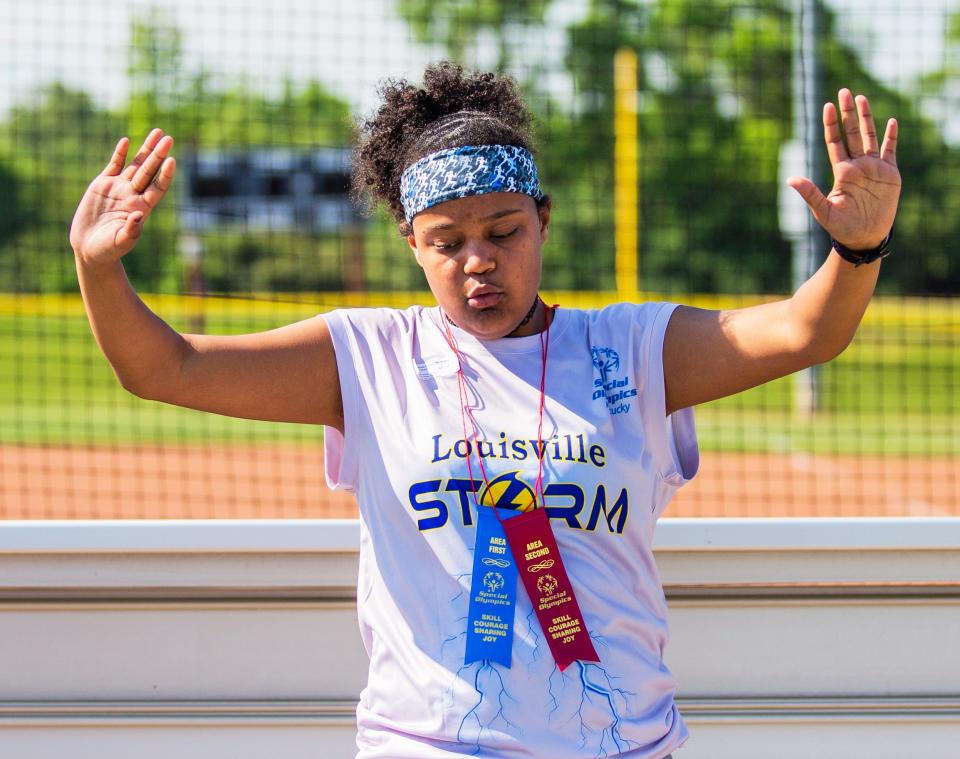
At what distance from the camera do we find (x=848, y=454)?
36.7 ft

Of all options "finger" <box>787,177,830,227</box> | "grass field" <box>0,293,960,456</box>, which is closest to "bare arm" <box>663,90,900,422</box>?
"finger" <box>787,177,830,227</box>

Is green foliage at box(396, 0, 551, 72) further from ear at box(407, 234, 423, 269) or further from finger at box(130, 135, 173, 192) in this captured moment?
finger at box(130, 135, 173, 192)

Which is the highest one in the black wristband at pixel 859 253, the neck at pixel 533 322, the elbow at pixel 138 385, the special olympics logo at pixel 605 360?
the black wristband at pixel 859 253

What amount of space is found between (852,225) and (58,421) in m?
11.7

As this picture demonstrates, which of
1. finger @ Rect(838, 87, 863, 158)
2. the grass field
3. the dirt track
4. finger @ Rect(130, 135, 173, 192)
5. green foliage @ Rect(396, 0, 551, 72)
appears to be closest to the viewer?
finger @ Rect(838, 87, 863, 158)

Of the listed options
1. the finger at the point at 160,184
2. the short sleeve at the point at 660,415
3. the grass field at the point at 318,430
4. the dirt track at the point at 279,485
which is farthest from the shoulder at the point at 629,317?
the dirt track at the point at 279,485

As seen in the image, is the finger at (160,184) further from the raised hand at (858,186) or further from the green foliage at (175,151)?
the green foliage at (175,151)

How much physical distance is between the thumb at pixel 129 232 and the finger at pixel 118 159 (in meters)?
0.13

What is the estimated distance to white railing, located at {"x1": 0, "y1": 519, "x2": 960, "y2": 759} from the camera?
2539 mm

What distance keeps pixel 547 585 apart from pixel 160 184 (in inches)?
38.5

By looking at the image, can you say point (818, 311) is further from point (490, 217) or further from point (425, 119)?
point (425, 119)

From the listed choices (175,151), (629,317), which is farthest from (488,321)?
(175,151)

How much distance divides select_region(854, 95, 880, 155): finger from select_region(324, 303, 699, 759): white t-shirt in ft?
1.44

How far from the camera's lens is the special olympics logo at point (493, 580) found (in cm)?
198
